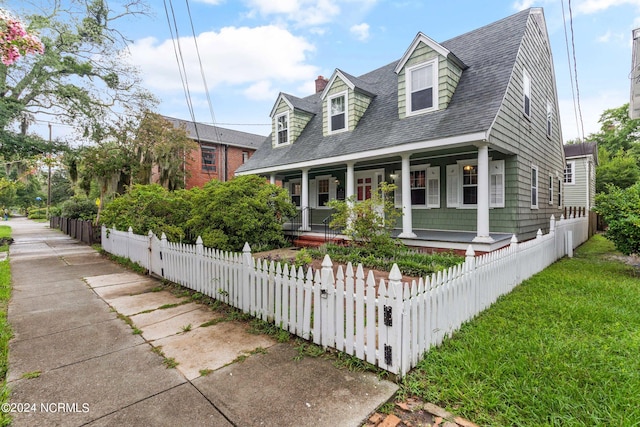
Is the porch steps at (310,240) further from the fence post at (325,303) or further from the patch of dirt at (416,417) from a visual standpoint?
the patch of dirt at (416,417)

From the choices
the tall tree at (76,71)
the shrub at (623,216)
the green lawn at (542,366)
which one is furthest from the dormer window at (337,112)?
the tall tree at (76,71)

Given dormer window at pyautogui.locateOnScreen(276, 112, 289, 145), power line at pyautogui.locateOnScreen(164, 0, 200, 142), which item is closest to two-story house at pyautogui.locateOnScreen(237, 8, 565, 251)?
dormer window at pyautogui.locateOnScreen(276, 112, 289, 145)

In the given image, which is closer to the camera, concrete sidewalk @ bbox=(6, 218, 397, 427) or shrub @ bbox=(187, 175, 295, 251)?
concrete sidewalk @ bbox=(6, 218, 397, 427)

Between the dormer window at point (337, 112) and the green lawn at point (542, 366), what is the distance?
29.3 ft

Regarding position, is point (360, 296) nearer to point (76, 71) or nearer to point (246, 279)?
point (246, 279)

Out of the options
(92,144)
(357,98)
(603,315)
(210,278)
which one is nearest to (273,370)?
(210,278)

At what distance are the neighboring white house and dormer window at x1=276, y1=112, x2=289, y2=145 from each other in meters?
20.4

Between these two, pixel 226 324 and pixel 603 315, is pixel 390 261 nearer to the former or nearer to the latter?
pixel 603 315

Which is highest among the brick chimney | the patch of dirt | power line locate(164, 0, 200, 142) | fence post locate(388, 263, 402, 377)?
the brick chimney

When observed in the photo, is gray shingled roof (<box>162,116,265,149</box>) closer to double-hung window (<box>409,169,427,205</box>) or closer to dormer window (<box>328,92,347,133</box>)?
dormer window (<box>328,92,347,133</box>)

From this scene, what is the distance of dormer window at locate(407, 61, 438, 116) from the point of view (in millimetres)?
9242

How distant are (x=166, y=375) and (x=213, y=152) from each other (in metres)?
22.4

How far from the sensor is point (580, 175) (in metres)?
21.7

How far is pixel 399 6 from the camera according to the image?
37.5 feet
